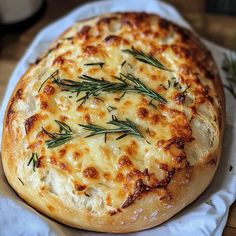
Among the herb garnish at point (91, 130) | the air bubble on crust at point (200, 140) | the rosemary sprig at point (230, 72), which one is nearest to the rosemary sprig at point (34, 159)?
the herb garnish at point (91, 130)

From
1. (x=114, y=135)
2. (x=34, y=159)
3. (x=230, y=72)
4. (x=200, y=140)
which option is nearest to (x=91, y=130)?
(x=114, y=135)

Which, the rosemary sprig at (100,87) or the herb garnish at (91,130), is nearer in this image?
the herb garnish at (91,130)

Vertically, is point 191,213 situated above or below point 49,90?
below

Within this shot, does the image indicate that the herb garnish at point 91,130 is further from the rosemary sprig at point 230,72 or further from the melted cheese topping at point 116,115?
the rosemary sprig at point 230,72

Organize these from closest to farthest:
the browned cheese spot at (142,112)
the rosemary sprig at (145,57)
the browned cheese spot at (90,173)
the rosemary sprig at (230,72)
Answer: the browned cheese spot at (90,173) < the browned cheese spot at (142,112) < the rosemary sprig at (145,57) < the rosemary sprig at (230,72)

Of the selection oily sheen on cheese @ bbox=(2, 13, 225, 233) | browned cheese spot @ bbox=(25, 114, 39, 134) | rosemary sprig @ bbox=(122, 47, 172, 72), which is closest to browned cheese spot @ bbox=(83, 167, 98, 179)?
oily sheen on cheese @ bbox=(2, 13, 225, 233)

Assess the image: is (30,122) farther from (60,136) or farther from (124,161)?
(124,161)

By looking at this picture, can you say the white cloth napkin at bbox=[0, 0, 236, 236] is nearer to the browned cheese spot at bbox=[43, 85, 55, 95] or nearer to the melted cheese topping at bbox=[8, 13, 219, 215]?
the melted cheese topping at bbox=[8, 13, 219, 215]
